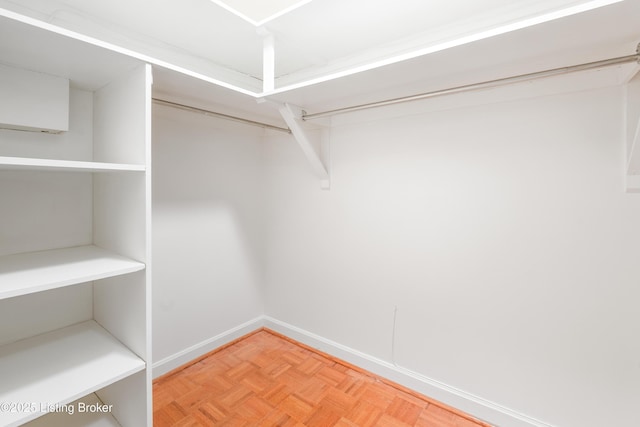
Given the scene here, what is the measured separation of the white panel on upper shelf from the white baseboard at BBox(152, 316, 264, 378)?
1.69 metres

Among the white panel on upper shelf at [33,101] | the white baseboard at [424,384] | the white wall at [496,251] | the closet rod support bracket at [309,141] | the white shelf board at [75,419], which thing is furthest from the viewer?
the closet rod support bracket at [309,141]

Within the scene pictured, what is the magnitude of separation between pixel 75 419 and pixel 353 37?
247 centimetres

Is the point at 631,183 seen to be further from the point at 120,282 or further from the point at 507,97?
the point at 120,282

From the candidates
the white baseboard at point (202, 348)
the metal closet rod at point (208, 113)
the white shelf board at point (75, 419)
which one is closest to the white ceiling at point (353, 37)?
the metal closet rod at point (208, 113)

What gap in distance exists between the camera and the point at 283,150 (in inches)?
108

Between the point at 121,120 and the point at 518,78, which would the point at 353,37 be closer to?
the point at 518,78

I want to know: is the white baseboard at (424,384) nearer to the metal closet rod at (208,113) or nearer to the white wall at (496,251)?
the white wall at (496,251)

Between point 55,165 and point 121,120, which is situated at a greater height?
point 121,120

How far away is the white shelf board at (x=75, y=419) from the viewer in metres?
1.37

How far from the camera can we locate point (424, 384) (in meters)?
2.05

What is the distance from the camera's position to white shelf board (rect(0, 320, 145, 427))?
1076 mm

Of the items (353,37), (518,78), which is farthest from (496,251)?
(353,37)

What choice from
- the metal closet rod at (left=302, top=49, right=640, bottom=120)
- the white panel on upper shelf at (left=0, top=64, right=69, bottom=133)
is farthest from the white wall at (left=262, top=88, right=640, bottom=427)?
the white panel on upper shelf at (left=0, top=64, right=69, bottom=133)

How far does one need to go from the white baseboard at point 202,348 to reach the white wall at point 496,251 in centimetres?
78
